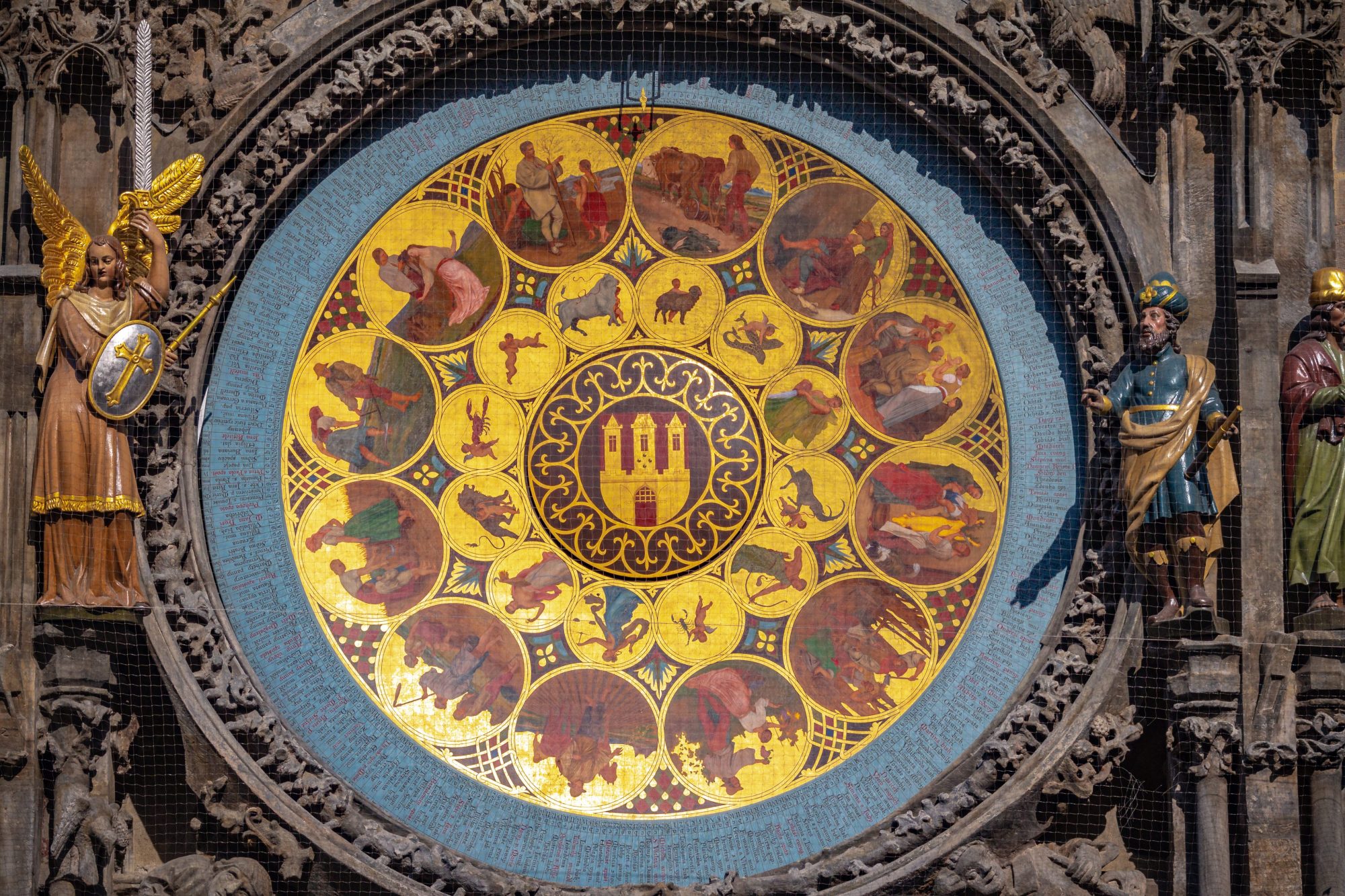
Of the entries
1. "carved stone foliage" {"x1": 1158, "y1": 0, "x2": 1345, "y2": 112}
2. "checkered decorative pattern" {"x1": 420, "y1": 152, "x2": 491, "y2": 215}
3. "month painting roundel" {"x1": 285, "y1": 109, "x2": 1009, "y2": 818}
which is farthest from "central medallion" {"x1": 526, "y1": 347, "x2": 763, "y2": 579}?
"carved stone foliage" {"x1": 1158, "y1": 0, "x2": 1345, "y2": 112}

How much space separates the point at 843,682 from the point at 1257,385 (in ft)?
9.50

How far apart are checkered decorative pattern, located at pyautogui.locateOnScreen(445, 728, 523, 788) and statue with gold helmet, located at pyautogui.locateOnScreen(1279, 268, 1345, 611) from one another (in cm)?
454

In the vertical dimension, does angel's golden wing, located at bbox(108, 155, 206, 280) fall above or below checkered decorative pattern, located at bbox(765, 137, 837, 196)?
below

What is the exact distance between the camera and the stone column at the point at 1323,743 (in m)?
14.0

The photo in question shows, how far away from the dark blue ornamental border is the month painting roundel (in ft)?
0.40

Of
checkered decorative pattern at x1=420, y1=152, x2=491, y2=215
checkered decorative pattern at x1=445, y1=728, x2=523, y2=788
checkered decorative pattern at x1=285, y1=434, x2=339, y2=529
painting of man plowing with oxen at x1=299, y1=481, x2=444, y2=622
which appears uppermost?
checkered decorative pattern at x1=420, y1=152, x2=491, y2=215

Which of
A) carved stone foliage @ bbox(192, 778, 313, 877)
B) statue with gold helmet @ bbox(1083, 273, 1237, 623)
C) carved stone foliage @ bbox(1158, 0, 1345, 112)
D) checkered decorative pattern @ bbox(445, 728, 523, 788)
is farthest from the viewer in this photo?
carved stone foliage @ bbox(1158, 0, 1345, 112)

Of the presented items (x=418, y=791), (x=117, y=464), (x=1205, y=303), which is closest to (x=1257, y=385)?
(x=1205, y=303)

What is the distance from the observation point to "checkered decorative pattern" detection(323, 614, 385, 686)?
48.5 feet

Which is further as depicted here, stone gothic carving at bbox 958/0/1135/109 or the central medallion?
the central medallion

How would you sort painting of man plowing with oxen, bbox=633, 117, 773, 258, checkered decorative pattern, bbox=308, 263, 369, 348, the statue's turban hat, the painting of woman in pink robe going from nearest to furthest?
1. the statue's turban hat
2. checkered decorative pattern, bbox=308, 263, 369, 348
3. the painting of woman in pink robe
4. painting of man plowing with oxen, bbox=633, 117, 773, 258

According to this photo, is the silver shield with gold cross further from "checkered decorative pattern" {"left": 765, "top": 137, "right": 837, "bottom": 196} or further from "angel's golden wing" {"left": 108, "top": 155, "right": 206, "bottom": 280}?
"checkered decorative pattern" {"left": 765, "top": 137, "right": 837, "bottom": 196}

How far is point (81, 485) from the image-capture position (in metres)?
14.2

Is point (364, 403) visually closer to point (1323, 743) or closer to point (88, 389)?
point (88, 389)
